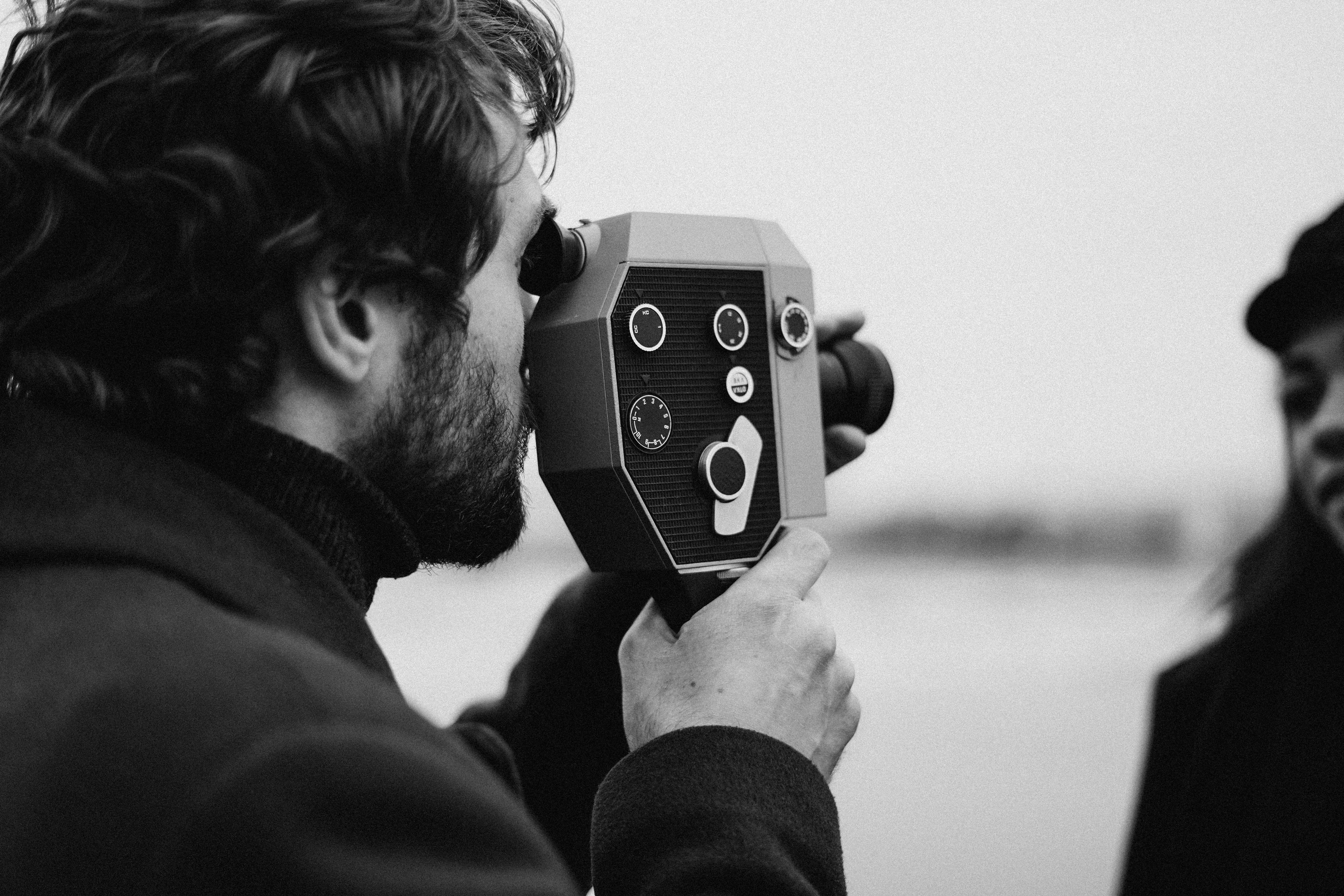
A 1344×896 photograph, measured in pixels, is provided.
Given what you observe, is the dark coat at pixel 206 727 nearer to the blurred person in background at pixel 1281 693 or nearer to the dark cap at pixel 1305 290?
the blurred person in background at pixel 1281 693

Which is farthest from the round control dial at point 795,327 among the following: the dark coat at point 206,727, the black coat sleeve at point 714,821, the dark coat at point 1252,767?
the dark coat at point 1252,767

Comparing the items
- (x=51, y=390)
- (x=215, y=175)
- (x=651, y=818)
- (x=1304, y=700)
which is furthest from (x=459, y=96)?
(x=1304, y=700)

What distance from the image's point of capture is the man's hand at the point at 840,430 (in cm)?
143

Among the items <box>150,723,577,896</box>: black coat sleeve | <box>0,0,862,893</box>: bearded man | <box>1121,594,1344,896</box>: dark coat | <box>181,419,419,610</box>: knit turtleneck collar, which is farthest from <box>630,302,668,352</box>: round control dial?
<box>1121,594,1344,896</box>: dark coat

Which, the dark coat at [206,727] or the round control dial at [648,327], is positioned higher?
the round control dial at [648,327]

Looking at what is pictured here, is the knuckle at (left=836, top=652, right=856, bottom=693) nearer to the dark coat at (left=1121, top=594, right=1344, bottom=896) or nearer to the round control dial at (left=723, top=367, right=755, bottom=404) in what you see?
the round control dial at (left=723, top=367, right=755, bottom=404)

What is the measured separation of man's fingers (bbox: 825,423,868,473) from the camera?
1.43 metres

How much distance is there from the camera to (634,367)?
1156 millimetres

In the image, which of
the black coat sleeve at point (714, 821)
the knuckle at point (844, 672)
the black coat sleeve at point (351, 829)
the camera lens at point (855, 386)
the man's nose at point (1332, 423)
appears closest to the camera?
the black coat sleeve at point (351, 829)

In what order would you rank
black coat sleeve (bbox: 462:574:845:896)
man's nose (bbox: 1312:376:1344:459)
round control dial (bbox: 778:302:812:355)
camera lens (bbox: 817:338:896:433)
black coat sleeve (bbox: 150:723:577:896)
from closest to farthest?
black coat sleeve (bbox: 150:723:577:896)
black coat sleeve (bbox: 462:574:845:896)
round control dial (bbox: 778:302:812:355)
camera lens (bbox: 817:338:896:433)
man's nose (bbox: 1312:376:1344:459)

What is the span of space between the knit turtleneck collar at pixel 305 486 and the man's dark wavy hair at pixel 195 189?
30mm

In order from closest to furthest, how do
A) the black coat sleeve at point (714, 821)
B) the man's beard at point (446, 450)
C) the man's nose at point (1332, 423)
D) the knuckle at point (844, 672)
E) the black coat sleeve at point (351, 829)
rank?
the black coat sleeve at point (351, 829) → the black coat sleeve at point (714, 821) → the man's beard at point (446, 450) → the knuckle at point (844, 672) → the man's nose at point (1332, 423)

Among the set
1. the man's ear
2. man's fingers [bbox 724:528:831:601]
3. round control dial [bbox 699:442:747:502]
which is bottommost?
man's fingers [bbox 724:528:831:601]

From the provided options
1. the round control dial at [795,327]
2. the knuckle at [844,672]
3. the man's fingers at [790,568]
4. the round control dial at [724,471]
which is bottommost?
the knuckle at [844,672]
